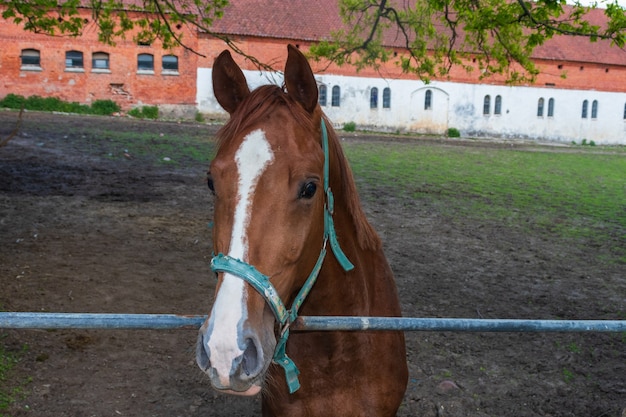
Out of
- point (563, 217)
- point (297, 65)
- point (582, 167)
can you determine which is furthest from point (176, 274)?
point (582, 167)

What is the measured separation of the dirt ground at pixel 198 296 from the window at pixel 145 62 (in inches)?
882

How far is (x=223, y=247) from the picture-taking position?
179 centimetres

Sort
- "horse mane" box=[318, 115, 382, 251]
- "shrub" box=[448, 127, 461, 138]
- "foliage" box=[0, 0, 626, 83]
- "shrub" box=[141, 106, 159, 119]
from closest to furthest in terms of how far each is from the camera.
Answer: "horse mane" box=[318, 115, 382, 251], "foliage" box=[0, 0, 626, 83], "shrub" box=[141, 106, 159, 119], "shrub" box=[448, 127, 461, 138]

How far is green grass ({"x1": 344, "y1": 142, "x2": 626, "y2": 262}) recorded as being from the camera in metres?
11.1

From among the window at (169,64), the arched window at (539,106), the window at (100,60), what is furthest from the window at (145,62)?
the arched window at (539,106)

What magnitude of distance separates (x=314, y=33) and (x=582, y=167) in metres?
19.4

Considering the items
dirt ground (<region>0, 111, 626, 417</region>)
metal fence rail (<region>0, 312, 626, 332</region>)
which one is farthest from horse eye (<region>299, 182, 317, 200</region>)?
dirt ground (<region>0, 111, 626, 417</region>)

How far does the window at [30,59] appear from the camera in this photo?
3139 cm

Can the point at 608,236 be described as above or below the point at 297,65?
below

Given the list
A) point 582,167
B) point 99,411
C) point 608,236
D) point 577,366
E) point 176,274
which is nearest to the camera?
point 99,411

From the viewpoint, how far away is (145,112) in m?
32.3

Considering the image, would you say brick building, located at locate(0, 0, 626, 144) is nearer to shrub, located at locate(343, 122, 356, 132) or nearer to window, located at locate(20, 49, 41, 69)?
window, located at locate(20, 49, 41, 69)

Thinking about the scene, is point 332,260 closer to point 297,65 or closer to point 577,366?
point 297,65

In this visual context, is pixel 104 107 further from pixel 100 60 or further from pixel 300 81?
pixel 300 81
